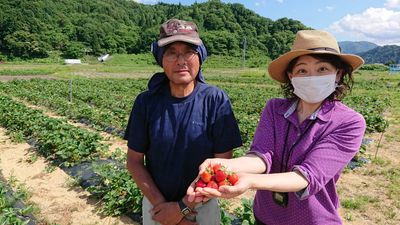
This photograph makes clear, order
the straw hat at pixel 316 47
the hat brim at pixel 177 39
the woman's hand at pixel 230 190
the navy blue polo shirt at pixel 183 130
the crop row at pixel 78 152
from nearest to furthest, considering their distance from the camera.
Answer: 1. the woman's hand at pixel 230 190
2. the straw hat at pixel 316 47
3. the hat brim at pixel 177 39
4. the navy blue polo shirt at pixel 183 130
5. the crop row at pixel 78 152

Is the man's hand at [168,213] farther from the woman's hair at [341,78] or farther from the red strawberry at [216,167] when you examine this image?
the woman's hair at [341,78]

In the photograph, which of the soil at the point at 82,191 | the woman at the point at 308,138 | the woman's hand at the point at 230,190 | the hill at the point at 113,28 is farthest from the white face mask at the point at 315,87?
the hill at the point at 113,28

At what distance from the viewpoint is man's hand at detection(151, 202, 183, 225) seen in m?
2.14

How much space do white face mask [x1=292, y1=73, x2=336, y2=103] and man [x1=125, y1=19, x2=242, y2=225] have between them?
1.67 ft

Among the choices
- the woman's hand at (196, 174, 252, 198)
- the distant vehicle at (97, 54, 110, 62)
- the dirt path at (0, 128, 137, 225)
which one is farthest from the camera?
the distant vehicle at (97, 54, 110, 62)

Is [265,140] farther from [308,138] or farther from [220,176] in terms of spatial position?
[220,176]

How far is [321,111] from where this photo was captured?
1.79m

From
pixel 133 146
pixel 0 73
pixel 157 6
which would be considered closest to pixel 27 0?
pixel 157 6

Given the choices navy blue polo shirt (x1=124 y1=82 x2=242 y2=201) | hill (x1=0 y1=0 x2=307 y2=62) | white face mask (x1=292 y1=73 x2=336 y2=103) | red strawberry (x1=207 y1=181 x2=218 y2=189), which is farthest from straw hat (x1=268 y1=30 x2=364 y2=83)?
hill (x1=0 y1=0 x2=307 y2=62)

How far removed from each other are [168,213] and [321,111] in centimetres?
110

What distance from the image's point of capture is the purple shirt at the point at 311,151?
162 cm

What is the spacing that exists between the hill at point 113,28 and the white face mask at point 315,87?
77.6 metres

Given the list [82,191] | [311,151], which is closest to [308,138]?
[311,151]

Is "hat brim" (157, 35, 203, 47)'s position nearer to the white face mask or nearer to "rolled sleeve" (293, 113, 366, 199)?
the white face mask
